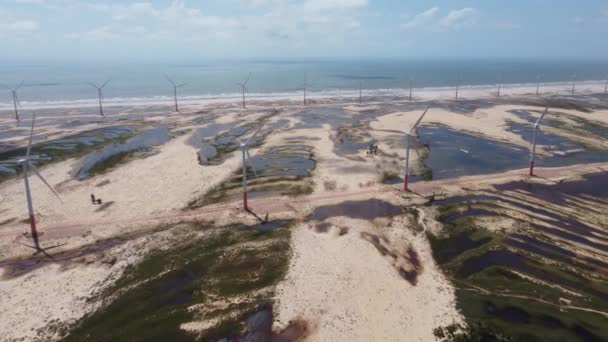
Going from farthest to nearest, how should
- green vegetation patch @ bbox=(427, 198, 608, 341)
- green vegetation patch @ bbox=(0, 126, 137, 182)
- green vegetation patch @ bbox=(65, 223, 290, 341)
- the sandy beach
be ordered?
green vegetation patch @ bbox=(0, 126, 137, 182) → the sandy beach → green vegetation patch @ bbox=(65, 223, 290, 341) → green vegetation patch @ bbox=(427, 198, 608, 341)

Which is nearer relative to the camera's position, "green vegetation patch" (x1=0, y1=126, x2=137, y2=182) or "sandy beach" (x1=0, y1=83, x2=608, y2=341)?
"sandy beach" (x1=0, y1=83, x2=608, y2=341)

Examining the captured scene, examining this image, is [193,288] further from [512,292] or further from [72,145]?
[72,145]

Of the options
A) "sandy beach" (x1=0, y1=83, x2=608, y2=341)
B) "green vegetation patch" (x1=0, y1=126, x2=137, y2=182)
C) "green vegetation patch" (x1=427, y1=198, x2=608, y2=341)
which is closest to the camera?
"green vegetation patch" (x1=427, y1=198, x2=608, y2=341)

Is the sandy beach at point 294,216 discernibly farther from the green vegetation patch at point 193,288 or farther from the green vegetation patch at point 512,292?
the green vegetation patch at point 512,292

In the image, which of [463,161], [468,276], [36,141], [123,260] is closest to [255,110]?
[36,141]

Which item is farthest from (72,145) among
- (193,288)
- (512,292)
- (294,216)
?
(512,292)

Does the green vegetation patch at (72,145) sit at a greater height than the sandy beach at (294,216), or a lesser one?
greater

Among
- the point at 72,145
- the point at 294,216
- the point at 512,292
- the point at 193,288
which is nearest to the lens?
the point at 512,292

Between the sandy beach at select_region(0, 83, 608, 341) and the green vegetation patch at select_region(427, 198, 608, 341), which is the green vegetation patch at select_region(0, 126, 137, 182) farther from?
the green vegetation patch at select_region(427, 198, 608, 341)

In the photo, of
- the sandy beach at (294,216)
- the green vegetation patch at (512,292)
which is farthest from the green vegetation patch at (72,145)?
the green vegetation patch at (512,292)

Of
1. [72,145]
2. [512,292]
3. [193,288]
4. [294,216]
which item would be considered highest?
[72,145]

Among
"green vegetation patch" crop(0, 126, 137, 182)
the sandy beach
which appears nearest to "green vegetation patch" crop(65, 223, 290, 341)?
the sandy beach

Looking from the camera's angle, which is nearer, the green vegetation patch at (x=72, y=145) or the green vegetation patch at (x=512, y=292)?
the green vegetation patch at (x=512, y=292)
